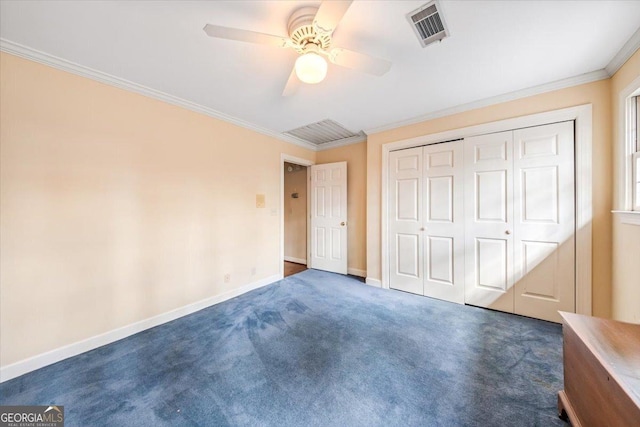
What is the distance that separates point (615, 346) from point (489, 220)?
1.95 meters

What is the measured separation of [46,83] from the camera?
1.88 metres

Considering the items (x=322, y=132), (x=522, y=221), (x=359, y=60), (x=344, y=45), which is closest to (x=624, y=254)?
(x=522, y=221)

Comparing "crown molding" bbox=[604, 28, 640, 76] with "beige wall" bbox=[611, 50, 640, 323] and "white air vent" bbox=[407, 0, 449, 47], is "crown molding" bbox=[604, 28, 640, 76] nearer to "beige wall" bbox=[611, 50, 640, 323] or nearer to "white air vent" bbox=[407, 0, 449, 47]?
"beige wall" bbox=[611, 50, 640, 323]

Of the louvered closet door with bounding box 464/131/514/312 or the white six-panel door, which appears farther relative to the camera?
the white six-panel door

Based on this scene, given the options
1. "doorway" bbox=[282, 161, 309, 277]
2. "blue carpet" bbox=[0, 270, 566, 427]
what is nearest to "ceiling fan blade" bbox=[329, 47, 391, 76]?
"blue carpet" bbox=[0, 270, 566, 427]

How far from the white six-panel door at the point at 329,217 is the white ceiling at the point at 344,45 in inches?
70.6

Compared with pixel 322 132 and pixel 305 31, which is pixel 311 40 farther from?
pixel 322 132

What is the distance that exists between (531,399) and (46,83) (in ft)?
14.2

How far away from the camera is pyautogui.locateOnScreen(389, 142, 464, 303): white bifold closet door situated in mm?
2969

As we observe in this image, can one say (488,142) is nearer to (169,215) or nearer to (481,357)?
(481,357)

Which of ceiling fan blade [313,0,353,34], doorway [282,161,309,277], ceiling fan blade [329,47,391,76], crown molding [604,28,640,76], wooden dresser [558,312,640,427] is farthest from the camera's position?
doorway [282,161,309,277]

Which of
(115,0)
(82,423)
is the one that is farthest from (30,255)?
(115,0)

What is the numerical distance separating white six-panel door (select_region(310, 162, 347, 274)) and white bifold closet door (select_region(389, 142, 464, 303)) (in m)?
1.03

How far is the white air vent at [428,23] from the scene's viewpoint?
4.80 ft
